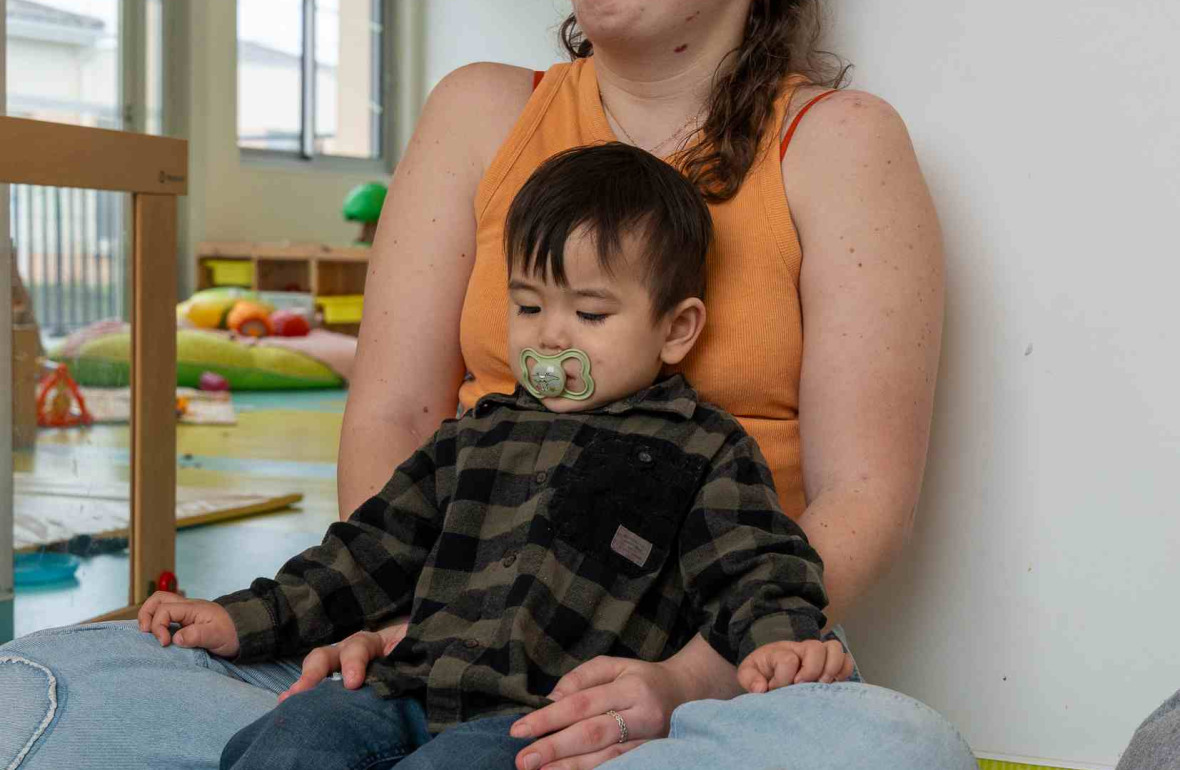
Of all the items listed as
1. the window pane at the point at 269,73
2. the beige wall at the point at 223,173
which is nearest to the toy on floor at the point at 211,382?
the beige wall at the point at 223,173

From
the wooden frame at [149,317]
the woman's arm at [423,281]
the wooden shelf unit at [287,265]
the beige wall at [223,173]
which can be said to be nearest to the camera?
the woman's arm at [423,281]

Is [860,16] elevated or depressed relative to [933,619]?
elevated

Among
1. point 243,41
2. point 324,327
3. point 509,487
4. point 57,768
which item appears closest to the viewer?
point 57,768

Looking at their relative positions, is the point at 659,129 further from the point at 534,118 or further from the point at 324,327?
the point at 324,327

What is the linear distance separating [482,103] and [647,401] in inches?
16.7

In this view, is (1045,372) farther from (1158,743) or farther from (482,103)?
(482,103)

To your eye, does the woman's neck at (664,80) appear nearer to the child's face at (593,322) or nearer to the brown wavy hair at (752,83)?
the brown wavy hair at (752,83)

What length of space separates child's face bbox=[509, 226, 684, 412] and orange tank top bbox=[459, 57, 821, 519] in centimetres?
10

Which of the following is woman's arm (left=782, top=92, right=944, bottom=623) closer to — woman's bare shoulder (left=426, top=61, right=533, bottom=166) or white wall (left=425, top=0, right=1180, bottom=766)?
white wall (left=425, top=0, right=1180, bottom=766)

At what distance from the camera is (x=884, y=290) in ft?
3.69

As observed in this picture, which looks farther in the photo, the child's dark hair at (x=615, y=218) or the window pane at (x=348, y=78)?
the window pane at (x=348, y=78)

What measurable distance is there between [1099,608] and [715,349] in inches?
18.3

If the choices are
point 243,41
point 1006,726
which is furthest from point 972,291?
point 243,41

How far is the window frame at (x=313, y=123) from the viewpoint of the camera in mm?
7734
